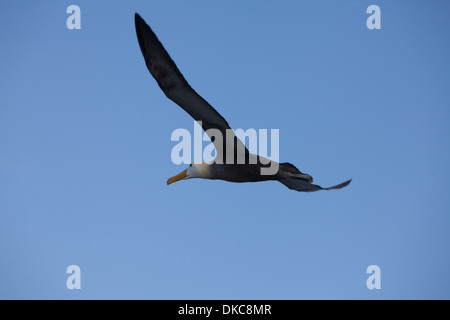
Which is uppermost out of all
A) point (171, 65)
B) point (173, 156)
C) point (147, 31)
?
point (147, 31)

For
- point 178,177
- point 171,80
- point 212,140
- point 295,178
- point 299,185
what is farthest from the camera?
point 178,177

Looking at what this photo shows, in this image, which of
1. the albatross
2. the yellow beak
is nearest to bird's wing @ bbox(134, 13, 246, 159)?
the albatross

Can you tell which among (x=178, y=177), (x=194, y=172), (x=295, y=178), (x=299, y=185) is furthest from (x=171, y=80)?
(x=299, y=185)

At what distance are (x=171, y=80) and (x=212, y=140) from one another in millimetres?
1643

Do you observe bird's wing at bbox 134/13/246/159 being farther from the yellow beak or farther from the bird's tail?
the yellow beak

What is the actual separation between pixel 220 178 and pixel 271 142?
5.26ft

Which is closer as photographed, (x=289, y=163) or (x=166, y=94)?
(x=166, y=94)

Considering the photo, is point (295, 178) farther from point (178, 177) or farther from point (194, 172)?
point (178, 177)

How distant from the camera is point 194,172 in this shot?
10195 mm

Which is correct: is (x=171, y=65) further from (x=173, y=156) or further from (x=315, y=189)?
(x=315, y=189)

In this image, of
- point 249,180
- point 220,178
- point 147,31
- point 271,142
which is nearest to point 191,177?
point 220,178

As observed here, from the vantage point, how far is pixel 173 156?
31.1ft

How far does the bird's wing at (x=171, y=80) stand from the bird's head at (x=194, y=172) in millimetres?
1716

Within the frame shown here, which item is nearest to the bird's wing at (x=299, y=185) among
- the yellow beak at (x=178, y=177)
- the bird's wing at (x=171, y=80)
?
the bird's wing at (x=171, y=80)
